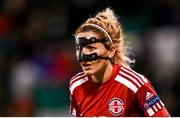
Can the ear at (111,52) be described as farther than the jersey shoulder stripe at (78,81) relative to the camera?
No

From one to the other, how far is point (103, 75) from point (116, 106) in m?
0.28

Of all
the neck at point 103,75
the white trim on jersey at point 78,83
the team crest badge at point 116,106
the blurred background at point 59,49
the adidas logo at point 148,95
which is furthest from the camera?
the blurred background at point 59,49

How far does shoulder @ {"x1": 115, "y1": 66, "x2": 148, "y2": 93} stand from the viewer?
5.18m

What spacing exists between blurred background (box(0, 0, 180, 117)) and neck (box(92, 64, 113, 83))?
3630 millimetres

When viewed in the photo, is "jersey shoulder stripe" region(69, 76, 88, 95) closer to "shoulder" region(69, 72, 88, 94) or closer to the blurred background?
"shoulder" region(69, 72, 88, 94)

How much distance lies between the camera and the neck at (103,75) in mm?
5352

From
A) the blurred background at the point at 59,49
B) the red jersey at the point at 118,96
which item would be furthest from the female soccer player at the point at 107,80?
the blurred background at the point at 59,49

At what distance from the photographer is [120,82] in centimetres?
528

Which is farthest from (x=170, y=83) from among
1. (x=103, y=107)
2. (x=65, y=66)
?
(x=103, y=107)

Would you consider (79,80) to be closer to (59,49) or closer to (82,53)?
(82,53)

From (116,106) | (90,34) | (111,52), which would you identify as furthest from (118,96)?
(90,34)

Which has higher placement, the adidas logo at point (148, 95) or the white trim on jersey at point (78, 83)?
the white trim on jersey at point (78, 83)

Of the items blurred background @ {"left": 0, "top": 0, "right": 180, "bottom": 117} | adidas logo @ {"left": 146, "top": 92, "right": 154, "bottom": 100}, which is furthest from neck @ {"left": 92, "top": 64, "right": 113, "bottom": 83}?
blurred background @ {"left": 0, "top": 0, "right": 180, "bottom": 117}

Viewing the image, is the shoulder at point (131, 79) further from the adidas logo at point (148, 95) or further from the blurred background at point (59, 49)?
the blurred background at point (59, 49)
